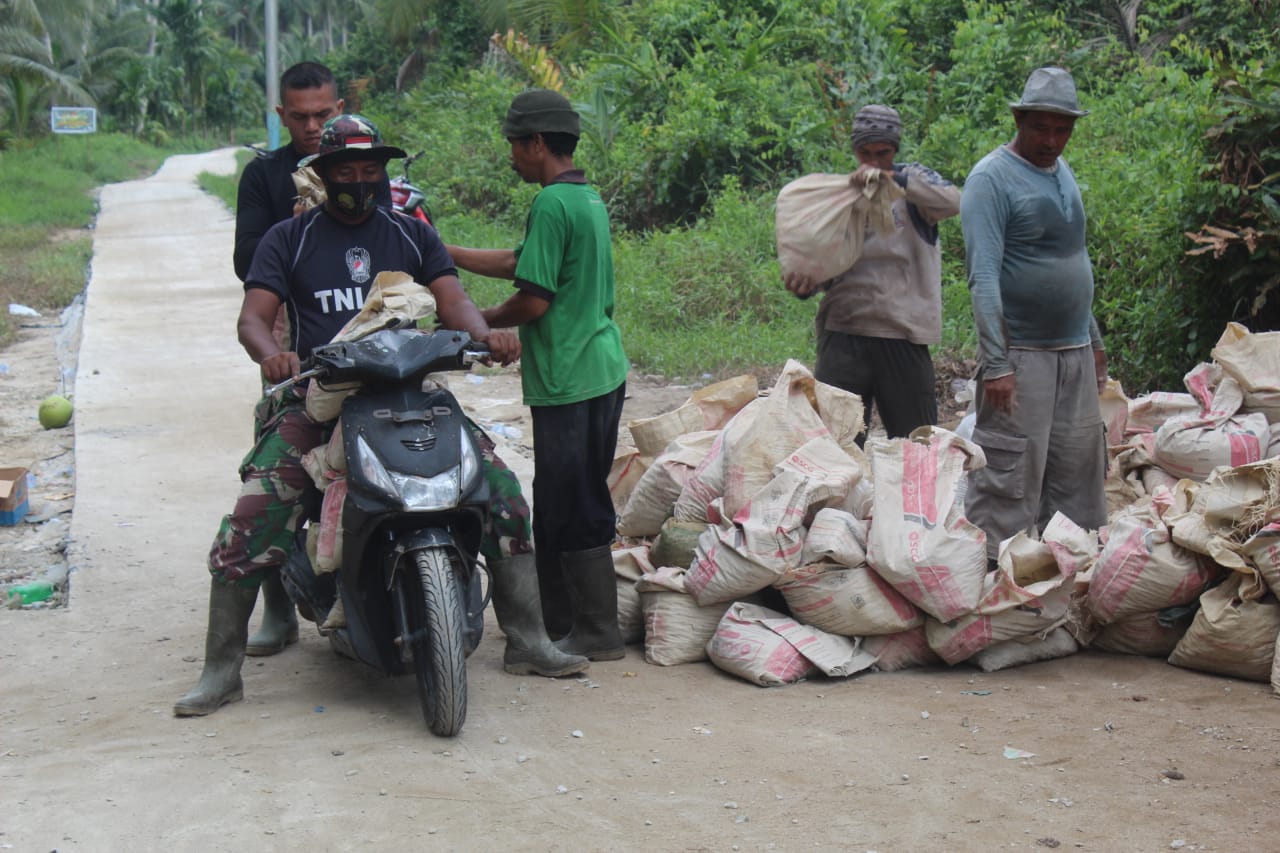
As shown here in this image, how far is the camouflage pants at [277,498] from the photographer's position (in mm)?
3998

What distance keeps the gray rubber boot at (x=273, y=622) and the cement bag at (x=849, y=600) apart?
1724 mm

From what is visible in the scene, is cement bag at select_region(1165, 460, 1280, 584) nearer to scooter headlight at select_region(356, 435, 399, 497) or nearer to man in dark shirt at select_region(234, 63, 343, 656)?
scooter headlight at select_region(356, 435, 399, 497)

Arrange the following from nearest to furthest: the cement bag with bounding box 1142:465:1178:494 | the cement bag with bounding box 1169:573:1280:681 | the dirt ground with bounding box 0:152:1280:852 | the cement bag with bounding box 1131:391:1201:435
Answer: the dirt ground with bounding box 0:152:1280:852
the cement bag with bounding box 1169:573:1280:681
the cement bag with bounding box 1142:465:1178:494
the cement bag with bounding box 1131:391:1201:435

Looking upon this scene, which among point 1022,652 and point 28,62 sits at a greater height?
point 28,62

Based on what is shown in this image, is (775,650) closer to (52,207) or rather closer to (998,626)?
(998,626)

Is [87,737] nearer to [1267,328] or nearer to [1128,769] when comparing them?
[1128,769]

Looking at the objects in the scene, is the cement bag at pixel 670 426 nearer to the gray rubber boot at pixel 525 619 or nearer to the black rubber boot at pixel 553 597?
the black rubber boot at pixel 553 597

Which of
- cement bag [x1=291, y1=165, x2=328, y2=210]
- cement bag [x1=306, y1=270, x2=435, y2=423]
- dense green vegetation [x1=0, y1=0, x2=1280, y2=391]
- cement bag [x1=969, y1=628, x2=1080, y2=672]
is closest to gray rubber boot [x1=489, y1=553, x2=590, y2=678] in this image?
cement bag [x1=306, y1=270, x2=435, y2=423]

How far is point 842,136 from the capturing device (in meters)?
12.9

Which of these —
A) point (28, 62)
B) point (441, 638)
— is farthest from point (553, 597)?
point (28, 62)

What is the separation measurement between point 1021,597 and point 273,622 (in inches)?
98.3

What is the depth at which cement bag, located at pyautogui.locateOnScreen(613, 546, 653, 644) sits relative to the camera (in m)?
4.76

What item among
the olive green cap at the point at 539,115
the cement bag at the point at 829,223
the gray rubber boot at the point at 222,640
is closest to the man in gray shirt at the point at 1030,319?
the cement bag at the point at 829,223

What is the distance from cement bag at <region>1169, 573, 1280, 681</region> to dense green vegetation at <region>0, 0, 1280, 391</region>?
2.71 meters
